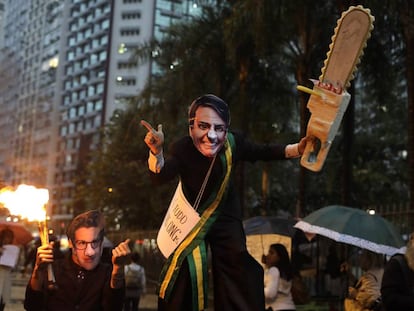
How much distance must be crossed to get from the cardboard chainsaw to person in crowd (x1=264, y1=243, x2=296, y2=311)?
337 centimetres

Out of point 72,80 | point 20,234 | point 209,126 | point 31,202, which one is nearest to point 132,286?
point 20,234

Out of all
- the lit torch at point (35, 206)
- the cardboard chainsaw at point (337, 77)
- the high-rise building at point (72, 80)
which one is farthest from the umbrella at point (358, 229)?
the high-rise building at point (72, 80)

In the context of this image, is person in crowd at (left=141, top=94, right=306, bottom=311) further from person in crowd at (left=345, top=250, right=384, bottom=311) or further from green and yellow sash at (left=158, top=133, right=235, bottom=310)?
person in crowd at (left=345, top=250, right=384, bottom=311)

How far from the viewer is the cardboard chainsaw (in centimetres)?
320

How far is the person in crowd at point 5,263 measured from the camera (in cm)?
601

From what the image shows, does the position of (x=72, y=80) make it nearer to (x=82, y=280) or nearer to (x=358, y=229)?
(x=358, y=229)

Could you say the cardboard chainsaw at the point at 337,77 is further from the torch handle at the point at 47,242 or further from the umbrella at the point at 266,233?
the umbrella at the point at 266,233

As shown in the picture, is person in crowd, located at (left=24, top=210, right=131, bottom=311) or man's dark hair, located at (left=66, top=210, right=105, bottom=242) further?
man's dark hair, located at (left=66, top=210, right=105, bottom=242)

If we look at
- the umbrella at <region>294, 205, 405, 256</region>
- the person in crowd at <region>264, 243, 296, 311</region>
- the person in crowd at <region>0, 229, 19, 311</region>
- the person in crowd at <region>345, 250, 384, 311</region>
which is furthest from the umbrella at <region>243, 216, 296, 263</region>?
the person in crowd at <region>0, 229, 19, 311</region>

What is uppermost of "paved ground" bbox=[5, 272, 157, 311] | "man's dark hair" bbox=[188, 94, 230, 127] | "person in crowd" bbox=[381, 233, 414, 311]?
"man's dark hair" bbox=[188, 94, 230, 127]

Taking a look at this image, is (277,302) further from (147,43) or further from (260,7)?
(147,43)

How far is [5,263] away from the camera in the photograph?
6.09m

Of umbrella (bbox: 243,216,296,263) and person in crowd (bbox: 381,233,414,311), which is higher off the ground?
umbrella (bbox: 243,216,296,263)

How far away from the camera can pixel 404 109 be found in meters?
22.8
